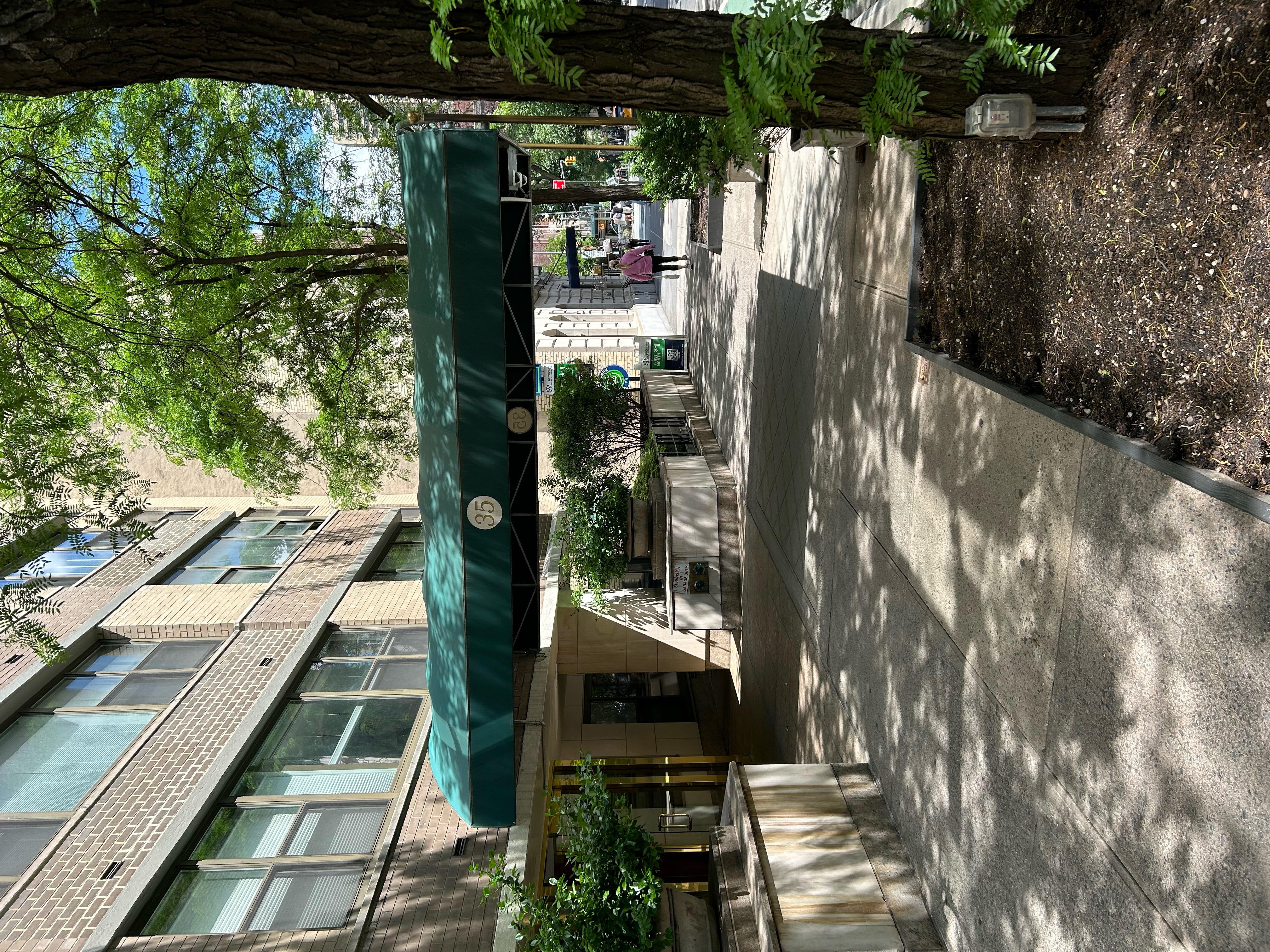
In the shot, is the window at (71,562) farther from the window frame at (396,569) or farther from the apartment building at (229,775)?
the window frame at (396,569)

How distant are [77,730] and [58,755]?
43 centimetres

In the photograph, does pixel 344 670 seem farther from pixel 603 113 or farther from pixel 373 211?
pixel 603 113

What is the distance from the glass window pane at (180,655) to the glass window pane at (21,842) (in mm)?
2996

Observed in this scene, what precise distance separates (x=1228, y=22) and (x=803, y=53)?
1467 millimetres

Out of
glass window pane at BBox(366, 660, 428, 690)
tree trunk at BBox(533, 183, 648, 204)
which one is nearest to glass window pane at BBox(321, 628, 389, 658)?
glass window pane at BBox(366, 660, 428, 690)

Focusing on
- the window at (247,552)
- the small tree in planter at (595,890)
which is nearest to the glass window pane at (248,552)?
the window at (247,552)

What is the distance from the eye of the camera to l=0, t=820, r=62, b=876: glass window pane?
311 inches

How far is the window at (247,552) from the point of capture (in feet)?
46.8

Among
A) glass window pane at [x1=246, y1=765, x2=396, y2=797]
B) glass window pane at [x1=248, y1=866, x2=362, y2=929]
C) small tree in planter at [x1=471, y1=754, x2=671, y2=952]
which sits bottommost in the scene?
glass window pane at [x1=248, y1=866, x2=362, y2=929]

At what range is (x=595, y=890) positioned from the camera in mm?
6375

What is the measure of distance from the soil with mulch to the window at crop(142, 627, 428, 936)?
26.1ft

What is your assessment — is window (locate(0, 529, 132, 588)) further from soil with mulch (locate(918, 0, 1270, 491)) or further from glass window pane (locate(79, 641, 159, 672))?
soil with mulch (locate(918, 0, 1270, 491))

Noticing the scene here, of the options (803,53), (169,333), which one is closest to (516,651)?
(169,333)

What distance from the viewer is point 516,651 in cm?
1102
